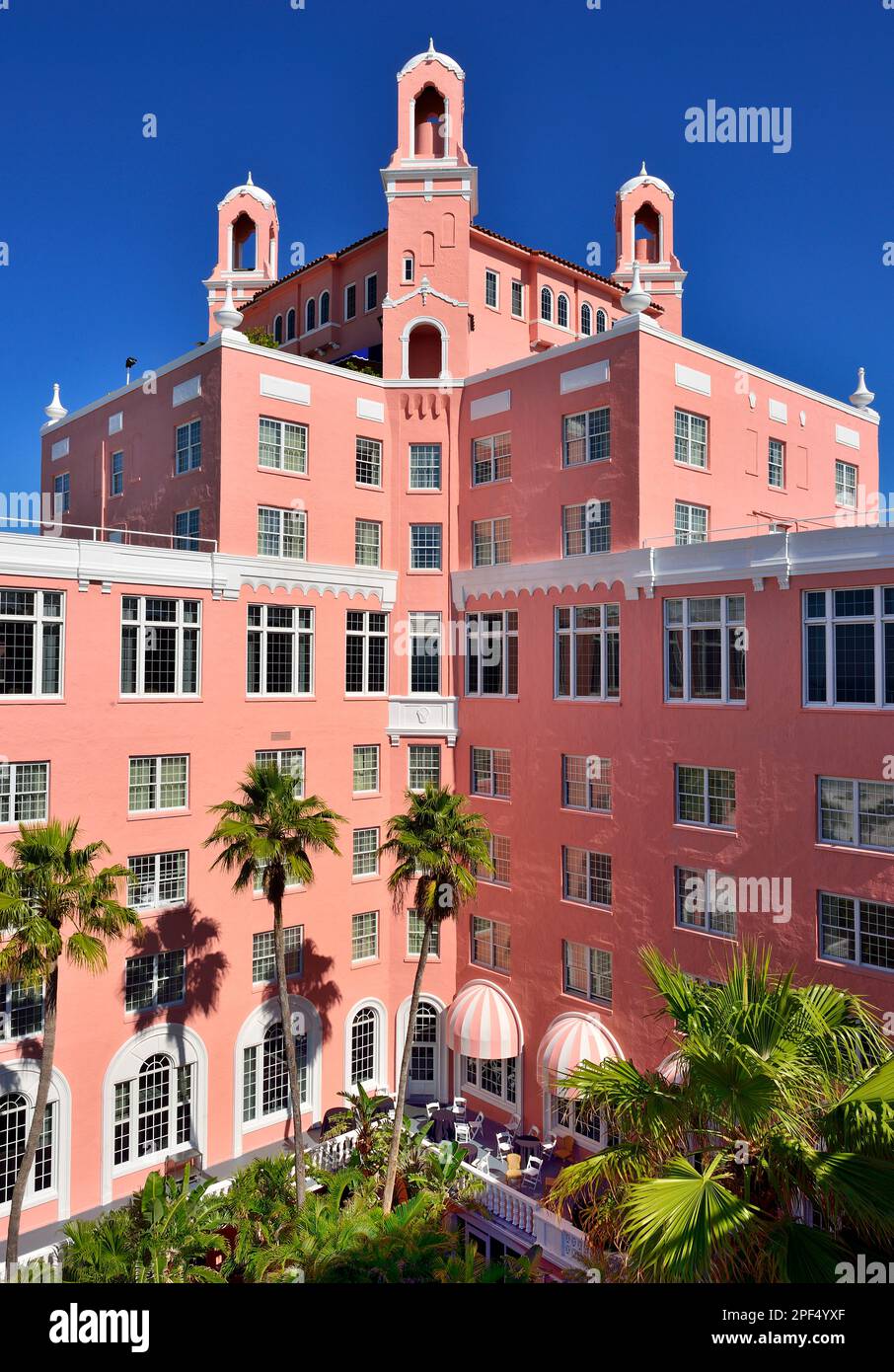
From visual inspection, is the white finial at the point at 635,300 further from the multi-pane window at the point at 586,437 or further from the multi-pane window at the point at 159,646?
the multi-pane window at the point at 159,646

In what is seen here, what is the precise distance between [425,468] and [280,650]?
907cm

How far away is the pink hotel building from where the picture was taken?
2041 cm

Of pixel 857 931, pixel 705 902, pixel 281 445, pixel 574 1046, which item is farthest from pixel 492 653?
pixel 857 931

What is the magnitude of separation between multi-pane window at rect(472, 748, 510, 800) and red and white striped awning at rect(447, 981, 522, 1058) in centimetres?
663

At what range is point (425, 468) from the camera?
2981cm

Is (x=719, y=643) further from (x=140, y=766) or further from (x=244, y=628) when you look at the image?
(x=140, y=766)

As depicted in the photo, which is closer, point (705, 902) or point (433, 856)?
point (705, 902)

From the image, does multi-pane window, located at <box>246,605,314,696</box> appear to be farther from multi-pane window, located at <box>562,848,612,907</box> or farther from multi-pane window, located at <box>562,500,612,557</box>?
multi-pane window, located at <box>562,848,612,907</box>

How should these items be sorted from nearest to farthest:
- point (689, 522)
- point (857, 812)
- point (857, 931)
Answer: point (857, 931), point (857, 812), point (689, 522)

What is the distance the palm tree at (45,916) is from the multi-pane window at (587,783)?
13375mm

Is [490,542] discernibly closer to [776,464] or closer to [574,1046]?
[776,464]

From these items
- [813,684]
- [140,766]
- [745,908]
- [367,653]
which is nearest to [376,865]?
[367,653]

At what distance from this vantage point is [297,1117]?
21.5 meters

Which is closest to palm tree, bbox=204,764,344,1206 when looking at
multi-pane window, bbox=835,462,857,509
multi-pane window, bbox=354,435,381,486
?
multi-pane window, bbox=354,435,381,486
